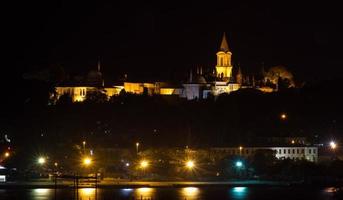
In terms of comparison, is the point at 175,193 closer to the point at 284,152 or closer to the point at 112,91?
the point at 284,152

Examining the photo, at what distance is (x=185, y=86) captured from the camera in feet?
378

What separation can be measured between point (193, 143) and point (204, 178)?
31.2ft

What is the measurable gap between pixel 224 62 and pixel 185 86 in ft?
Answer: 20.3

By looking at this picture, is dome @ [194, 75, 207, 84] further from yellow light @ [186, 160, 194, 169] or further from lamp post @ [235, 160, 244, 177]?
yellow light @ [186, 160, 194, 169]

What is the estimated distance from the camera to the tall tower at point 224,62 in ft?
390

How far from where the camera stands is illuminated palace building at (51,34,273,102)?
371 ft

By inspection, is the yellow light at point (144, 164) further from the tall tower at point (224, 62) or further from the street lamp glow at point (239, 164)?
the tall tower at point (224, 62)

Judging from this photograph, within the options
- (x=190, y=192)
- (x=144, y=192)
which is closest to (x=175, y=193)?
(x=190, y=192)

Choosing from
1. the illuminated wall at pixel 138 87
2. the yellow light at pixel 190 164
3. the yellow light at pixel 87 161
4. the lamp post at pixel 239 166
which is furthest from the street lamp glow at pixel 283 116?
the yellow light at pixel 87 161

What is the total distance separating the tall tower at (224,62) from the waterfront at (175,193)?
40.7 metres

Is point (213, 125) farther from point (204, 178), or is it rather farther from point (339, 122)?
point (204, 178)

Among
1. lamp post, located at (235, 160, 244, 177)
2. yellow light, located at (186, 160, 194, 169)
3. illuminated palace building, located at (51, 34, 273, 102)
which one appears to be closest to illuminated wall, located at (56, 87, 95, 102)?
illuminated palace building, located at (51, 34, 273, 102)

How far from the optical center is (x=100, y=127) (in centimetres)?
9925

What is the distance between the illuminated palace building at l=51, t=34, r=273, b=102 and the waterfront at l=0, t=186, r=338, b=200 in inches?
1398
